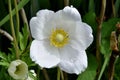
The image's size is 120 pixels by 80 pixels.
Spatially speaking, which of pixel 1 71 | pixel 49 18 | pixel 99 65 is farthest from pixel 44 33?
pixel 99 65

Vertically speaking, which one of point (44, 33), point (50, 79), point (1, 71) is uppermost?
point (44, 33)

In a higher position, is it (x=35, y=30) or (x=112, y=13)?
(x=35, y=30)

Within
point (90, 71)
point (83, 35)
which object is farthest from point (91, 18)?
point (83, 35)

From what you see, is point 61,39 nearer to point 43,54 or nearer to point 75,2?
point 43,54

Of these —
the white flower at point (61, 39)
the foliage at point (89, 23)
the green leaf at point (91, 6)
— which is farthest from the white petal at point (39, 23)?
the green leaf at point (91, 6)

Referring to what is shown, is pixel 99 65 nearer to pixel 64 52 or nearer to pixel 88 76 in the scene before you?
pixel 88 76

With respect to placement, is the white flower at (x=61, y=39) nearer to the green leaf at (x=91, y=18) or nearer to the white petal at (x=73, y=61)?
the white petal at (x=73, y=61)
